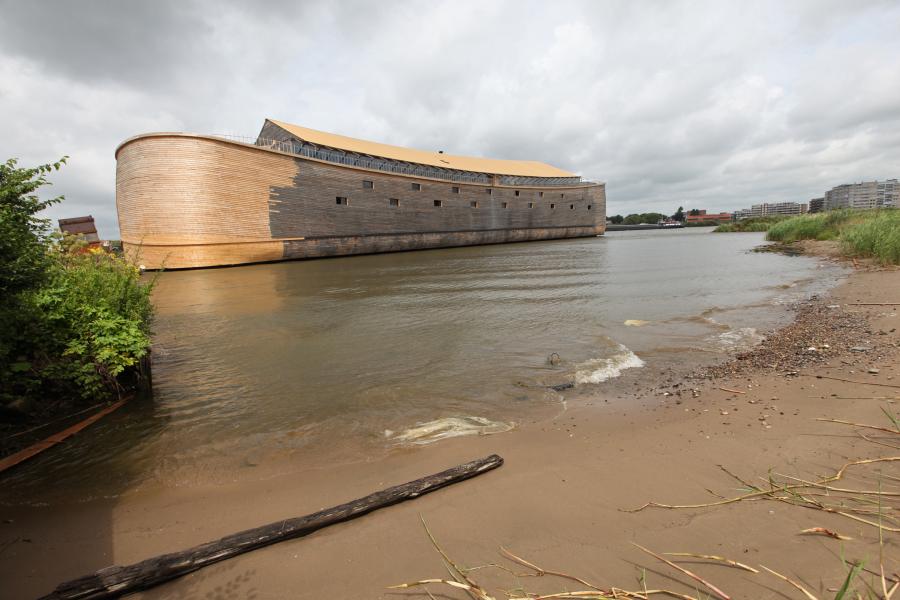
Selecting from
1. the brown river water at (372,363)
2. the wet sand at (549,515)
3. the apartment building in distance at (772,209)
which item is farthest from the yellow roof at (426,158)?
the apartment building in distance at (772,209)

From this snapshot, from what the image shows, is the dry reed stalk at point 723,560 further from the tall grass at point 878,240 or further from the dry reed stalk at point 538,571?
the tall grass at point 878,240

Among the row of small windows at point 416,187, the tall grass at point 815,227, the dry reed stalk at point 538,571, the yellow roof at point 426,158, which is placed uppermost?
the yellow roof at point 426,158

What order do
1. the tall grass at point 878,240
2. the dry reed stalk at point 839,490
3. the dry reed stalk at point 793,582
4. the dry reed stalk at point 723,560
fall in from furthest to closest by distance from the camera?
1. the tall grass at point 878,240
2. the dry reed stalk at point 839,490
3. the dry reed stalk at point 723,560
4. the dry reed stalk at point 793,582

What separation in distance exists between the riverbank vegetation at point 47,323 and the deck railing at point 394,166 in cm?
2407

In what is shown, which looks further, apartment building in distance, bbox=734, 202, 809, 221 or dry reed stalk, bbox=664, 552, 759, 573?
apartment building in distance, bbox=734, 202, 809, 221

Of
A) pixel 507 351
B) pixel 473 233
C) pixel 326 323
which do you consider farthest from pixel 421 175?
pixel 507 351

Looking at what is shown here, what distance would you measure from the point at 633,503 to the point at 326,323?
8947mm

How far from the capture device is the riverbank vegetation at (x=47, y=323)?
3.97 meters

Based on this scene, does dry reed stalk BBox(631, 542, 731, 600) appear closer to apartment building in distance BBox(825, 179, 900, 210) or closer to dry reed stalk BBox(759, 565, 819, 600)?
dry reed stalk BBox(759, 565, 819, 600)

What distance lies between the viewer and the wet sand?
7.28 ft

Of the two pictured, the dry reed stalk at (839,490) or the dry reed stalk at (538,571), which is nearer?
the dry reed stalk at (538,571)

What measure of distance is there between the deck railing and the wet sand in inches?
1083

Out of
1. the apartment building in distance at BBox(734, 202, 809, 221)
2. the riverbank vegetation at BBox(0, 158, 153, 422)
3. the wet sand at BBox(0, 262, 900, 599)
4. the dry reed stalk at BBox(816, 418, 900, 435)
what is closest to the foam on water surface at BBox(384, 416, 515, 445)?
the wet sand at BBox(0, 262, 900, 599)

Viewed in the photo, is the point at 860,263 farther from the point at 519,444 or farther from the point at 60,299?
the point at 60,299
